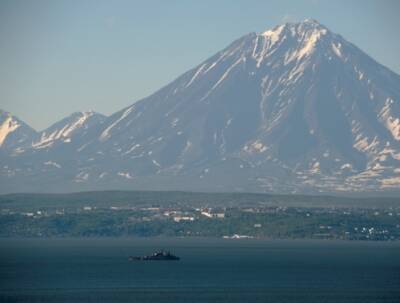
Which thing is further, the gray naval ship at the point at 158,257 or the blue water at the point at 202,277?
the gray naval ship at the point at 158,257

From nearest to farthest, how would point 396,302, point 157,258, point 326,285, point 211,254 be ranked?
1. point 396,302
2. point 326,285
3. point 157,258
4. point 211,254

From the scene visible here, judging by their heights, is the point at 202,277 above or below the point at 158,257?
below

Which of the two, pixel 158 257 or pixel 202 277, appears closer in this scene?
pixel 202 277

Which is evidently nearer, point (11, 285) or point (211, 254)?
point (11, 285)

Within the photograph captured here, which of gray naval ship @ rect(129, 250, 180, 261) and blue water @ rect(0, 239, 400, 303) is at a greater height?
gray naval ship @ rect(129, 250, 180, 261)

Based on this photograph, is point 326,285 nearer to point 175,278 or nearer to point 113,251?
point 175,278

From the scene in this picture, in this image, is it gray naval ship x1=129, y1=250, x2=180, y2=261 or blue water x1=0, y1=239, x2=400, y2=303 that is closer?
blue water x1=0, y1=239, x2=400, y2=303

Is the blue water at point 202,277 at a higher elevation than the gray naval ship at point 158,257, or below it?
below

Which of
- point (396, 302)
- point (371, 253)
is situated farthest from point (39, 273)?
point (371, 253)
